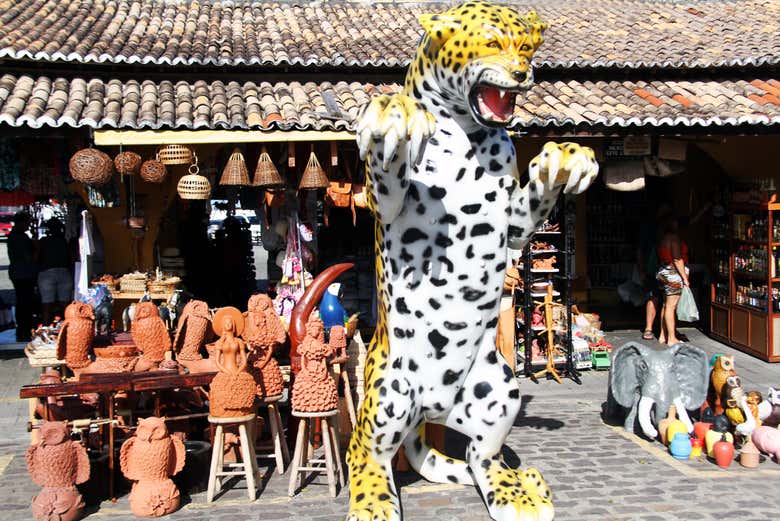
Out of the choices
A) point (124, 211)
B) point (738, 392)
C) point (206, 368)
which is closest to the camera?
point (206, 368)

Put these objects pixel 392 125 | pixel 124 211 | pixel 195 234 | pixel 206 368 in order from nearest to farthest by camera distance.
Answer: pixel 392 125
pixel 206 368
pixel 124 211
pixel 195 234

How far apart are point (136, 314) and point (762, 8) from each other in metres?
11.0

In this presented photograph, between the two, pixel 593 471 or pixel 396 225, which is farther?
pixel 593 471

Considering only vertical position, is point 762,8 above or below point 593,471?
above

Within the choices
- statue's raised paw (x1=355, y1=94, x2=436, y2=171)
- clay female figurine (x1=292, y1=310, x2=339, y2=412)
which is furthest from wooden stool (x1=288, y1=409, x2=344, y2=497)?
statue's raised paw (x1=355, y1=94, x2=436, y2=171)

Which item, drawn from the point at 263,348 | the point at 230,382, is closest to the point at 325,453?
the point at 230,382

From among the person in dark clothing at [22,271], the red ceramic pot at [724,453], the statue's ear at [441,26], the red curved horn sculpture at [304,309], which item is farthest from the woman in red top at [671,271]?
the person in dark clothing at [22,271]

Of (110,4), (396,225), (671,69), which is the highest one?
(110,4)

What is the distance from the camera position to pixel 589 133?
869cm

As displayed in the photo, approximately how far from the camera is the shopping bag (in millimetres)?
10109

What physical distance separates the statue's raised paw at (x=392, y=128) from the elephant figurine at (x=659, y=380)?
3.54 metres

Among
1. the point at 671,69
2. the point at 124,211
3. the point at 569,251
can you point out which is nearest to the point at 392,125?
the point at 569,251

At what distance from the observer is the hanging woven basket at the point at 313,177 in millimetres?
7633

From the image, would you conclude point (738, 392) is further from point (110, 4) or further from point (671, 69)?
point (110, 4)
